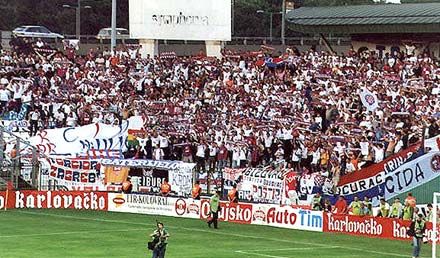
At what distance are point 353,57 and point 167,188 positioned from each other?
15574mm

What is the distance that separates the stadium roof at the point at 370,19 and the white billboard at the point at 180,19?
5423 millimetres

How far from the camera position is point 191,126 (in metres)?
58.7

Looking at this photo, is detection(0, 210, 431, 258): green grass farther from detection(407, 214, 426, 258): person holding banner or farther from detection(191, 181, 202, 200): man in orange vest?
detection(407, 214, 426, 258): person holding banner

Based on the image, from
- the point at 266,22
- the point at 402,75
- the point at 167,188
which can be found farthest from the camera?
the point at 266,22

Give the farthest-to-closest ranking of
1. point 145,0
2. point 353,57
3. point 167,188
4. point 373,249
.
A: point 145,0 < point 353,57 < point 167,188 < point 373,249

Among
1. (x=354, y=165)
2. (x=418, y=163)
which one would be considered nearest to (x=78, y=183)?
(x=354, y=165)

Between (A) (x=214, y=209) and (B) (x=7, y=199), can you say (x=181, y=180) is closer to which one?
(A) (x=214, y=209)

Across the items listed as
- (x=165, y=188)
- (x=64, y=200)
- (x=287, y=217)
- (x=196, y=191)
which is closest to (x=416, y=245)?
(x=287, y=217)

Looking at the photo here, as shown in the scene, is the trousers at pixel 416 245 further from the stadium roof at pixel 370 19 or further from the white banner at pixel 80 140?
the stadium roof at pixel 370 19

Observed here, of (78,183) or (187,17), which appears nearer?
(78,183)

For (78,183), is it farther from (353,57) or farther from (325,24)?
(325,24)

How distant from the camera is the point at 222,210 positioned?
168 ft

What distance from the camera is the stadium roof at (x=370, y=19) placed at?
215ft

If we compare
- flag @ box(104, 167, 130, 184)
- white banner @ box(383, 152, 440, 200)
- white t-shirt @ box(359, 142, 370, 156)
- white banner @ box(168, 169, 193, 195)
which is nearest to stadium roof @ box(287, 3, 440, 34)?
white t-shirt @ box(359, 142, 370, 156)
